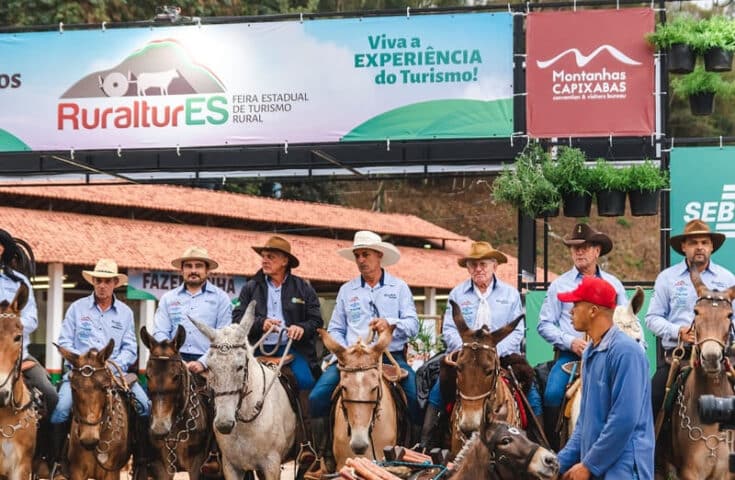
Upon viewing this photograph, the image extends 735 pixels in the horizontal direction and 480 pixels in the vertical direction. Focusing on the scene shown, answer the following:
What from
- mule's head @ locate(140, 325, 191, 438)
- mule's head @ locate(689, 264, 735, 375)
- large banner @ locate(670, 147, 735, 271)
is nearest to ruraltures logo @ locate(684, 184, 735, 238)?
large banner @ locate(670, 147, 735, 271)

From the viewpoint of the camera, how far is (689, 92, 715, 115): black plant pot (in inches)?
540

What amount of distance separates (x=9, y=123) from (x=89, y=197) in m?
16.6

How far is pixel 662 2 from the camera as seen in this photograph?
13.9 metres

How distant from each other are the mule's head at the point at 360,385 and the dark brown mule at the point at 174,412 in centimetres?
148

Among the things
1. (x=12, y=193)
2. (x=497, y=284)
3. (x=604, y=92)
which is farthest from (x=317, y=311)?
(x=12, y=193)

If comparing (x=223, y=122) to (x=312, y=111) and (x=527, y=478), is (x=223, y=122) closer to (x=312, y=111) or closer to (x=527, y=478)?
(x=312, y=111)

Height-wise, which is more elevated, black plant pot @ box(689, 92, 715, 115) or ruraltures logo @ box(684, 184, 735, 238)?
black plant pot @ box(689, 92, 715, 115)

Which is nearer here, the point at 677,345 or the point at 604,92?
the point at 677,345

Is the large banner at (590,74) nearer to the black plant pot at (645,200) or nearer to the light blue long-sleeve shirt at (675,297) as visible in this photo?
the black plant pot at (645,200)

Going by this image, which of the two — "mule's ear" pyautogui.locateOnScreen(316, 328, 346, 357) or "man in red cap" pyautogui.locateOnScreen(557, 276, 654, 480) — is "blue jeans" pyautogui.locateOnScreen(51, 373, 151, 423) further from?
"man in red cap" pyautogui.locateOnScreen(557, 276, 654, 480)

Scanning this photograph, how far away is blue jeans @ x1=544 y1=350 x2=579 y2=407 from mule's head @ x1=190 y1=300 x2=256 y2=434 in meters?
2.76

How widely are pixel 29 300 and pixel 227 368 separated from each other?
7.60 feet

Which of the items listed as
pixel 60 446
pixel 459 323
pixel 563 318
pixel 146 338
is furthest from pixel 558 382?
pixel 60 446

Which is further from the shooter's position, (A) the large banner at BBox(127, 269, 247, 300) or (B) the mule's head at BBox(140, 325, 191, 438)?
(A) the large banner at BBox(127, 269, 247, 300)
